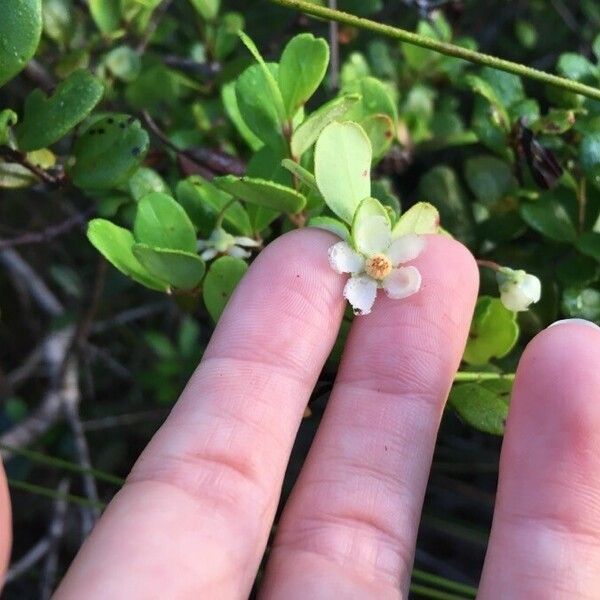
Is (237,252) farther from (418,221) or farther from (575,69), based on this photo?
(575,69)

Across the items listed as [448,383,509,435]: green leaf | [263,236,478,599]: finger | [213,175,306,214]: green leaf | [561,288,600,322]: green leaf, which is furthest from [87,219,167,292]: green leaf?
[561,288,600,322]: green leaf

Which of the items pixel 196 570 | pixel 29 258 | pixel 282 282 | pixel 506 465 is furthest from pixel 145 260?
pixel 29 258

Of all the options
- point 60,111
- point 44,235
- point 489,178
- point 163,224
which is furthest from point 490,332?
point 44,235

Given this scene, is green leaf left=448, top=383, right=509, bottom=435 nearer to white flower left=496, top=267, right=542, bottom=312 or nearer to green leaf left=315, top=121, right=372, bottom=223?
white flower left=496, top=267, right=542, bottom=312

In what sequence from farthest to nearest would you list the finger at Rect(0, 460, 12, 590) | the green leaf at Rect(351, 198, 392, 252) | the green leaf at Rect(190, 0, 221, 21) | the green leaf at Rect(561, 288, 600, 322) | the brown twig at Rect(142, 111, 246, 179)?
1. the green leaf at Rect(190, 0, 221, 21)
2. the brown twig at Rect(142, 111, 246, 179)
3. the green leaf at Rect(561, 288, 600, 322)
4. the green leaf at Rect(351, 198, 392, 252)
5. the finger at Rect(0, 460, 12, 590)

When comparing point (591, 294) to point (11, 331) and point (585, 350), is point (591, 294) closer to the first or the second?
point (585, 350)

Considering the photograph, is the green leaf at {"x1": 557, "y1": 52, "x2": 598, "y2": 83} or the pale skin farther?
the green leaf at {"x1": 557, "y1": 52, "x2": 598, "y2": 83}
